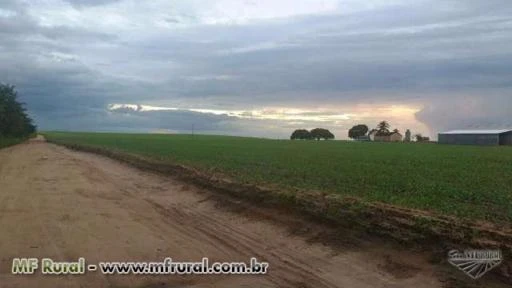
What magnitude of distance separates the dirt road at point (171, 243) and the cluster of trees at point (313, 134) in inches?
5779

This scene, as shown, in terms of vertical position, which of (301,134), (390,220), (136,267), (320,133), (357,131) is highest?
(357,131)

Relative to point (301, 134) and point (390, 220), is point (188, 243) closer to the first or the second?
point (390, 220)

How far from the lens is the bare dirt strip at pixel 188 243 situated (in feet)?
27.7

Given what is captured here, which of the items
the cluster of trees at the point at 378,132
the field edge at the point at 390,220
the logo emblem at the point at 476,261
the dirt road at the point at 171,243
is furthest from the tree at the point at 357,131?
the logo emblem at the point at 476,261

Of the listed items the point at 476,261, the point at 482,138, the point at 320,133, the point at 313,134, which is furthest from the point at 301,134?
the point at 476,261

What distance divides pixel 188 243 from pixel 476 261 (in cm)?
526

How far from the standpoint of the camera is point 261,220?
13.5 m

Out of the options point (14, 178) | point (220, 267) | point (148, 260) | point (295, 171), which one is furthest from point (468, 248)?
point (14, 178)

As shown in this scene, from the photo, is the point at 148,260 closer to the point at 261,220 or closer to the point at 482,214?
the point at 261,220

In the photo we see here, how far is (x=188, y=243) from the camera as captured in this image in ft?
36.1

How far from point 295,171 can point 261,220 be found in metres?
10.1

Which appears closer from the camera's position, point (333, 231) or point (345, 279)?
point (345, 279)

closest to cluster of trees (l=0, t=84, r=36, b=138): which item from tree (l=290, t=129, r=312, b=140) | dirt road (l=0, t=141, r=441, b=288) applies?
dirt road (l=0, t=141, r=441, b=288)

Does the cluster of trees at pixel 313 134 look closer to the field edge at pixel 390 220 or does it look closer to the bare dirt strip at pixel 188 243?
the bare dirt strip at pixel 188 243
